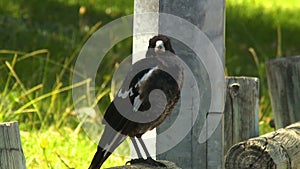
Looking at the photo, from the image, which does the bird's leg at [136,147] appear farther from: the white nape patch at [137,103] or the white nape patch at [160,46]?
the white nape patch at [160,46]

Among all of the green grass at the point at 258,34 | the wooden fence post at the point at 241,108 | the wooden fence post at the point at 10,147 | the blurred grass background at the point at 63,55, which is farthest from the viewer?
the green grass at the point at 258,34

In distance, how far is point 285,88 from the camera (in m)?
5.88

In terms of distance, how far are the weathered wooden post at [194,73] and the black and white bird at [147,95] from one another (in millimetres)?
168

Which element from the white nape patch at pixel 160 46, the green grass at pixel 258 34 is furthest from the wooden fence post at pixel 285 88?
the green grass at pixel 258 34

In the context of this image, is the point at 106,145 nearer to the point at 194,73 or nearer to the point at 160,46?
the point at 160,46

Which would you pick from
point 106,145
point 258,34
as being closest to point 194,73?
point 106,145

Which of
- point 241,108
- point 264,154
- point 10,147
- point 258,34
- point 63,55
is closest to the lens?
point 10,147

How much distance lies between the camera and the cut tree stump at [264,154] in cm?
423

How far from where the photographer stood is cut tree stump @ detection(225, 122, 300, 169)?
4.23 m

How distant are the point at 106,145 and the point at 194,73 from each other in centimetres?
71

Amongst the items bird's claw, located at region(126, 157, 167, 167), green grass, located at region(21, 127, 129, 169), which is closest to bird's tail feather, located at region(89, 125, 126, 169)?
bird's claw, located at region(126, 157, 167, 167)

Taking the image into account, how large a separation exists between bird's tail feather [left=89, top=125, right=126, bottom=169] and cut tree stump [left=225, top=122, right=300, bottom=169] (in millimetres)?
716

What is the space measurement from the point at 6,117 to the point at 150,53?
94.8 inches

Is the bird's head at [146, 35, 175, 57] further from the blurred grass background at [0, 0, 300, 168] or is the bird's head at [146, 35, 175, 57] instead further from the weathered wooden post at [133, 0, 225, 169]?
the blurred grass background at [0, 0, 300, 168]
